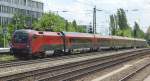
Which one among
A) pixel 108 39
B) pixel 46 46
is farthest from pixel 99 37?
pixel 46 46

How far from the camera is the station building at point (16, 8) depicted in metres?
111

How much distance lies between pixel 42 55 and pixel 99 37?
950 inches

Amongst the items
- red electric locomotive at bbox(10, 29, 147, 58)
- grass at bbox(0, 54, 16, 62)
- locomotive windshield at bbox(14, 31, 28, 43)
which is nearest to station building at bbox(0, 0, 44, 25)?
red electric locomotive at bbox(10, 29, 147, 58)

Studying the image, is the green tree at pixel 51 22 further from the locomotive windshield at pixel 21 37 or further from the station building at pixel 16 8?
the locomotive windshield at pixel 21 37

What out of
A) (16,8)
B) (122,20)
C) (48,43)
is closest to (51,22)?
(16,8)

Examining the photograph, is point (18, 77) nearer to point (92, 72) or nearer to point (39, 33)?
point (92, 72)

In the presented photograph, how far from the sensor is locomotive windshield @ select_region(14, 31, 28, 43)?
3928cm

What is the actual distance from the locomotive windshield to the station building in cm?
6551

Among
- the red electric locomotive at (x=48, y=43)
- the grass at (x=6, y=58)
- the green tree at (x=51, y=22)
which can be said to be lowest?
the grass at (x=6, y=58)

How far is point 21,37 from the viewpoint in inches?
1556

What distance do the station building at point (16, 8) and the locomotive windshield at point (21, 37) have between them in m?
65.5

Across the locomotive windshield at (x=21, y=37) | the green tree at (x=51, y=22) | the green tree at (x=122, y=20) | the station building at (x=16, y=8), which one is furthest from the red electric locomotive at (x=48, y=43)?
the green tree at (x=122, y=20)

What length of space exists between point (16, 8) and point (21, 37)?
76976 millimetres

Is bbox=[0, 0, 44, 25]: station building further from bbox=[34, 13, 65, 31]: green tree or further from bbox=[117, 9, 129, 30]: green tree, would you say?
bbox=[117, 9, 129, 30]: green tree
